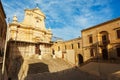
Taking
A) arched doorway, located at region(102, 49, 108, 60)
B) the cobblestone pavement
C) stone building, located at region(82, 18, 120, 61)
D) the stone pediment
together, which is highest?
the stone pediment

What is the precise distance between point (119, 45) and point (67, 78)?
37.0 ft

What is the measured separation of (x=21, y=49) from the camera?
2419cm

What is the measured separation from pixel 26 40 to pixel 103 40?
630 inches

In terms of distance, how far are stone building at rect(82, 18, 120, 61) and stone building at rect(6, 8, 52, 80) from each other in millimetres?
9404

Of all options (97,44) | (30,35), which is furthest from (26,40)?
(97,44)

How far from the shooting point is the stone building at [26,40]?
72.1ft

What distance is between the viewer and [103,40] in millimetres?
23188

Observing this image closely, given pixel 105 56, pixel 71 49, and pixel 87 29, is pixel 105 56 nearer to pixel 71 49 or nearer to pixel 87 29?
pixel 87 29

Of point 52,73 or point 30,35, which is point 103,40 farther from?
point 30,35

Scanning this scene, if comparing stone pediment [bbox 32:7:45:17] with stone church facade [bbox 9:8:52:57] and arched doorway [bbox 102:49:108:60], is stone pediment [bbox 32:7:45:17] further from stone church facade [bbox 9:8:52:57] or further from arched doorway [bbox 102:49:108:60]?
arched doorway [bbox 102:49:108:60]

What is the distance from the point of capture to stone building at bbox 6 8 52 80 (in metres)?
22.0

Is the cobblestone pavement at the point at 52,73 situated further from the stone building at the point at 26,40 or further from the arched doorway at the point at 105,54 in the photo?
the arched doorway at the point at 105,54

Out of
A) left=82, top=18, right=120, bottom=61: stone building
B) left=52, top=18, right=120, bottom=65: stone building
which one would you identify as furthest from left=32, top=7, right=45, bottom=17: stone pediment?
left=82, top=18, right=120, bottom=61: stone building

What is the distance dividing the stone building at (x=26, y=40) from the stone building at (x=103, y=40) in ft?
30.9
